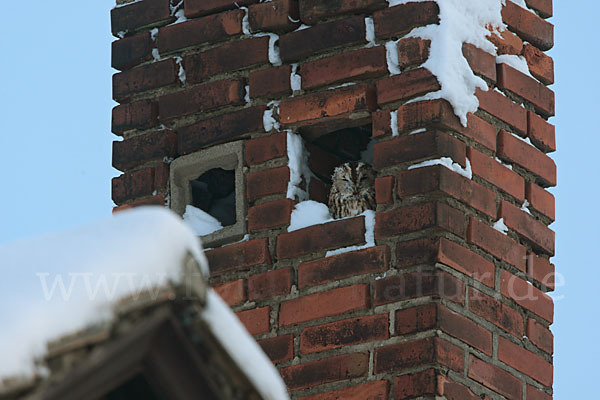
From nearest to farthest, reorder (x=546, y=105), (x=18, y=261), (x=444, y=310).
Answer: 1. (x=18, y=261)
2. (x=444, y=310)
3. (x=546, y=105)

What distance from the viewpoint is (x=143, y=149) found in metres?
4.08

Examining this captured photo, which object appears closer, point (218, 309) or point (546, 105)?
point (218, 309)

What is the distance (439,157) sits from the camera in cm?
364

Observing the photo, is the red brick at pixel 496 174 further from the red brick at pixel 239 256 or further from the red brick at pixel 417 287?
the red brick at pixel 239 256

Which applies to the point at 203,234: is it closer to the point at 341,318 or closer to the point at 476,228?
the point at 341,318

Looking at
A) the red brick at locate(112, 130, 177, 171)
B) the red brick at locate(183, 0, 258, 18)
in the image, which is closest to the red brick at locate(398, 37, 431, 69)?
the red brick at locate(183, 0, 258, 18)

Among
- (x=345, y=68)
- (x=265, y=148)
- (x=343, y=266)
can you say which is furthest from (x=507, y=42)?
(x=343, y=266)

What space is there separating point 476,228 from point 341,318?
433 millimetres

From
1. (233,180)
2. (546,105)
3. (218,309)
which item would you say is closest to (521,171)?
(546,105)

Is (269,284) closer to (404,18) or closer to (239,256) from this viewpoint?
(239,256)

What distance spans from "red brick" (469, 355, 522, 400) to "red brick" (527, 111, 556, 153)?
72 cm

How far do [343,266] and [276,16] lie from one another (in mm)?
780

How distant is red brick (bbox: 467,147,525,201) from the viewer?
3.76 metres

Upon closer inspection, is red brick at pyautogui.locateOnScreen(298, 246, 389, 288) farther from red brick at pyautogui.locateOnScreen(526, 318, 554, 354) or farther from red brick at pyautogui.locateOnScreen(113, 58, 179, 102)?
red brick at pyautogui.locateOnScreen(113, 58, 179, 102)
